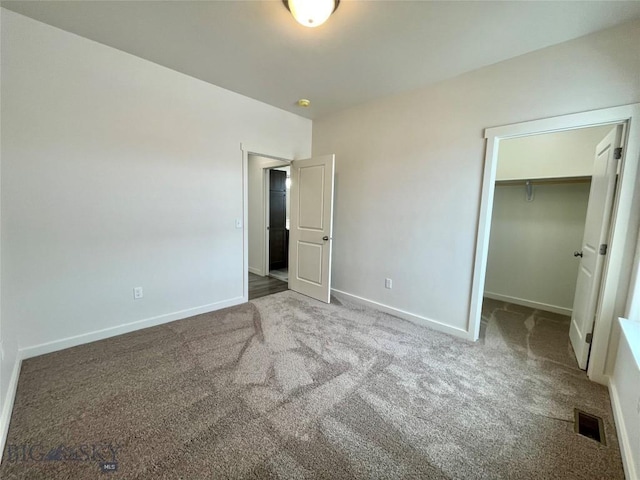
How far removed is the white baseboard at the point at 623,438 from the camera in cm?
124

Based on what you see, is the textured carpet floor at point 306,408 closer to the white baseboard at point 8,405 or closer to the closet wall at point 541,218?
the white baseboard at point 8,405

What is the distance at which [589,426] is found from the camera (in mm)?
1560

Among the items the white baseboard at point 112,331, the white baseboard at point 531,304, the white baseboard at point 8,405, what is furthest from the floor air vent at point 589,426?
the white baseboard at point 112,331

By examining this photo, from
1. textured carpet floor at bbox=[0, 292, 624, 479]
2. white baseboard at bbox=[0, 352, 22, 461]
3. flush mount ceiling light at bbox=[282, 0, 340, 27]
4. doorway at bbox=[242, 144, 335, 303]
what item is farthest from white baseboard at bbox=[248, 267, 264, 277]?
flush mount ceiling light at bbox=[282, 0, 340, 27]

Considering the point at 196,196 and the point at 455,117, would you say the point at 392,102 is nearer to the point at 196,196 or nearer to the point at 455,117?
the point at 455,117

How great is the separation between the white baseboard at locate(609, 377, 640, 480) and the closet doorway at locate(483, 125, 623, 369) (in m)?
0.53

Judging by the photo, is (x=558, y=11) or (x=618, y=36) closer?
(x=558, y=11)

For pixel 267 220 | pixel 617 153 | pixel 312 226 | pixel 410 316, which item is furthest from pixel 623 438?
pixel 267 220

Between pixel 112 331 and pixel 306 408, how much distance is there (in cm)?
206

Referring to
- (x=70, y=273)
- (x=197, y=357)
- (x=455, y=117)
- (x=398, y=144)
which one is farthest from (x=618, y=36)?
(x=70, y=273)

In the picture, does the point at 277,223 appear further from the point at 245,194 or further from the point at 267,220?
the point at 245,194

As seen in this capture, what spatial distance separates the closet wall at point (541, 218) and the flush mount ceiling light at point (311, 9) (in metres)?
2.91

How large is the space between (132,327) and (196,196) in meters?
1.46

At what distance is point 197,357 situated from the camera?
2184 millimetres
